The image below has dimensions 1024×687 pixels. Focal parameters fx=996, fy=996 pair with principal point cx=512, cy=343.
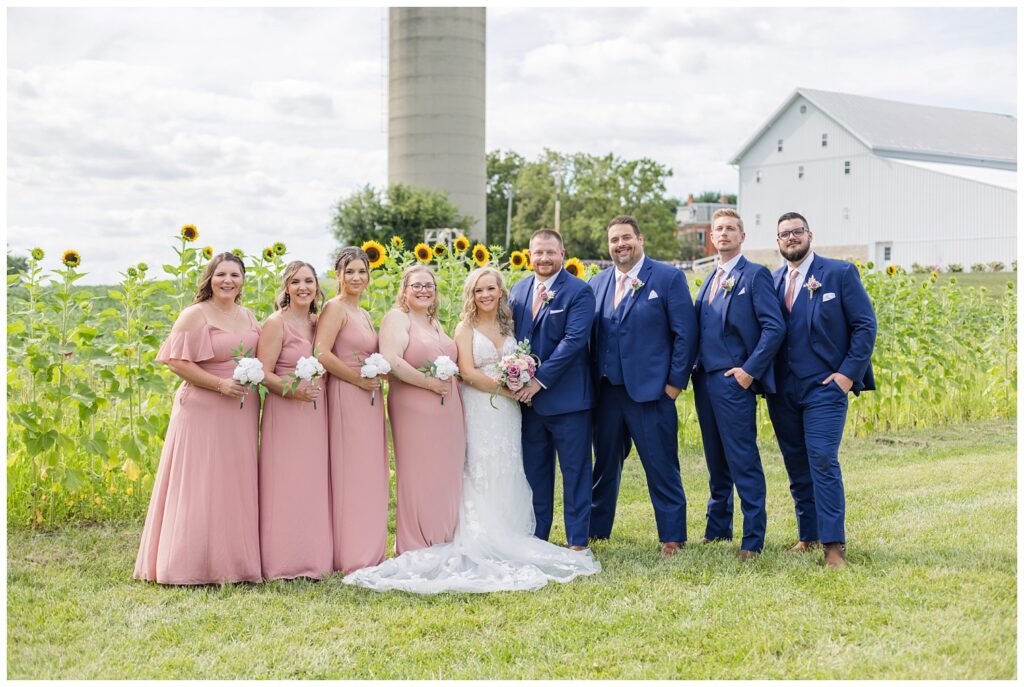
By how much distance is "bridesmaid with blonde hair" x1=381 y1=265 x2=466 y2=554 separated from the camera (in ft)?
21.3

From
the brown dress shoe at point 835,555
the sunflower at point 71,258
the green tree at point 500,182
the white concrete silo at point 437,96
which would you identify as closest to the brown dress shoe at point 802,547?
the brown dress shoe at point 835,555

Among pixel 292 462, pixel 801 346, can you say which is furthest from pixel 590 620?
pixel 801 346

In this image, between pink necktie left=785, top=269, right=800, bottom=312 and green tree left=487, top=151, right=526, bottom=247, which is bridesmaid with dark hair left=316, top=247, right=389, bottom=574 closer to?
pink necktie left=785, top=269, right=800, bottom=312

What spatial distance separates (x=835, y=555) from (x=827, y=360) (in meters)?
1.22

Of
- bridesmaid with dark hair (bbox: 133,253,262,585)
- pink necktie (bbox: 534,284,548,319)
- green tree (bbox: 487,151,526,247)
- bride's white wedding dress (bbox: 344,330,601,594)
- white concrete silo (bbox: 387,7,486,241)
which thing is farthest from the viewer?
green tree (bbox: 487,151,526,247)

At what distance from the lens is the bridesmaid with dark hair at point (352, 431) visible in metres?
6.34

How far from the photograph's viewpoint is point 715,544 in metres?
6.88

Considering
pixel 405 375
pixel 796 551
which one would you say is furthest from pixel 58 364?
pixel 796 551

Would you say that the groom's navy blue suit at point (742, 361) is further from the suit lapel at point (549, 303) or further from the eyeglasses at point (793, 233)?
the suit lapel at point (549, 303)

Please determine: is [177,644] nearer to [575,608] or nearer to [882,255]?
[575,608]

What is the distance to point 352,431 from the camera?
6.40 meters

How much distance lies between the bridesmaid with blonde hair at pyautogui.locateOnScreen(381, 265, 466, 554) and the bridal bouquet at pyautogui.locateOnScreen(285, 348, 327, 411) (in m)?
0.50

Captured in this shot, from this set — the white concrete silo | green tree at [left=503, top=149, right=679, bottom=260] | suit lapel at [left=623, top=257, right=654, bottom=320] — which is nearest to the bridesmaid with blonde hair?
suit lapel at [left=623, top=257, right=654, bottom=320]

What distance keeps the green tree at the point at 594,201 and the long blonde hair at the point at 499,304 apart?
48.9 metres
